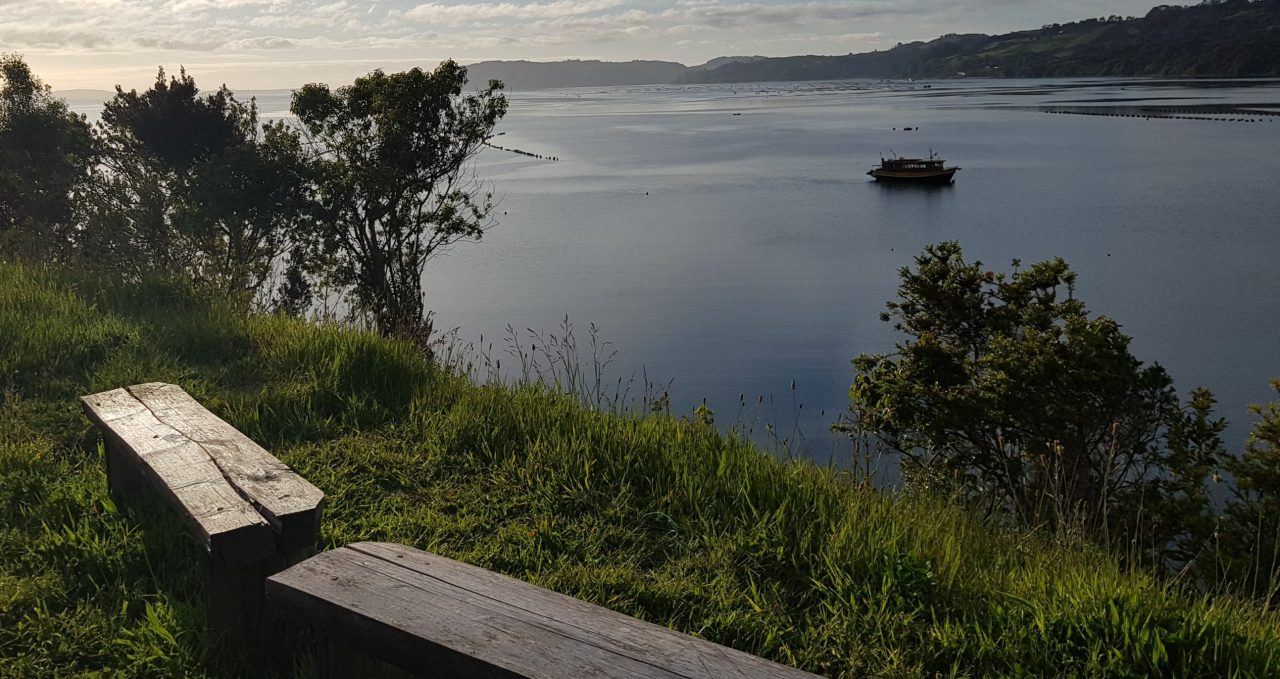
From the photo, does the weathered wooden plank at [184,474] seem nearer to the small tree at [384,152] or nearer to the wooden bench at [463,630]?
the wooden bench at [463,630]

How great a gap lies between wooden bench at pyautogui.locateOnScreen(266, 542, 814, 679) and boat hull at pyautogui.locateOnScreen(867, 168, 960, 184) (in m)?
68.1


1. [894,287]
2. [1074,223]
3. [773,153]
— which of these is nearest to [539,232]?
[894,287]

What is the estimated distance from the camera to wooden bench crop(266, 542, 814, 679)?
225 centimetres

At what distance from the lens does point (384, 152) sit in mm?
21016

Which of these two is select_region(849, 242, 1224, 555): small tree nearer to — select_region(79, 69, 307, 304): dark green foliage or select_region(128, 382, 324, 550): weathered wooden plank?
select_region(128, 382, 324, 550): weathered wooden plank

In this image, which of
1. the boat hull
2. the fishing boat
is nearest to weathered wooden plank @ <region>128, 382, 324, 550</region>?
the fishing boat

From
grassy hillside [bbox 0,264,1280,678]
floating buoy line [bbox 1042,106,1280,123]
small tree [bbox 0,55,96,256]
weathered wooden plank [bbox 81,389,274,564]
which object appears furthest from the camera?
floating buoy line [bbox 1042,106,1280,123]

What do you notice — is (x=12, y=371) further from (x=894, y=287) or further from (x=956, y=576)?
(x=894, y=287)

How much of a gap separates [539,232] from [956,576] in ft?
167

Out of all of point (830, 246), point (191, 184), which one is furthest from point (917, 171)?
point (191, 184)

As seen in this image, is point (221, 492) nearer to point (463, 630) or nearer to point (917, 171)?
point (463, 630)

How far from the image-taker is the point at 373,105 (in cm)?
2091

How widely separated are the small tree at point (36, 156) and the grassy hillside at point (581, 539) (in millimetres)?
16881

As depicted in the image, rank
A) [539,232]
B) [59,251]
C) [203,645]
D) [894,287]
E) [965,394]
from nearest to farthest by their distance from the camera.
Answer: [203,645] < [965,394] < [59,251] < [894,287] < [539,232]
